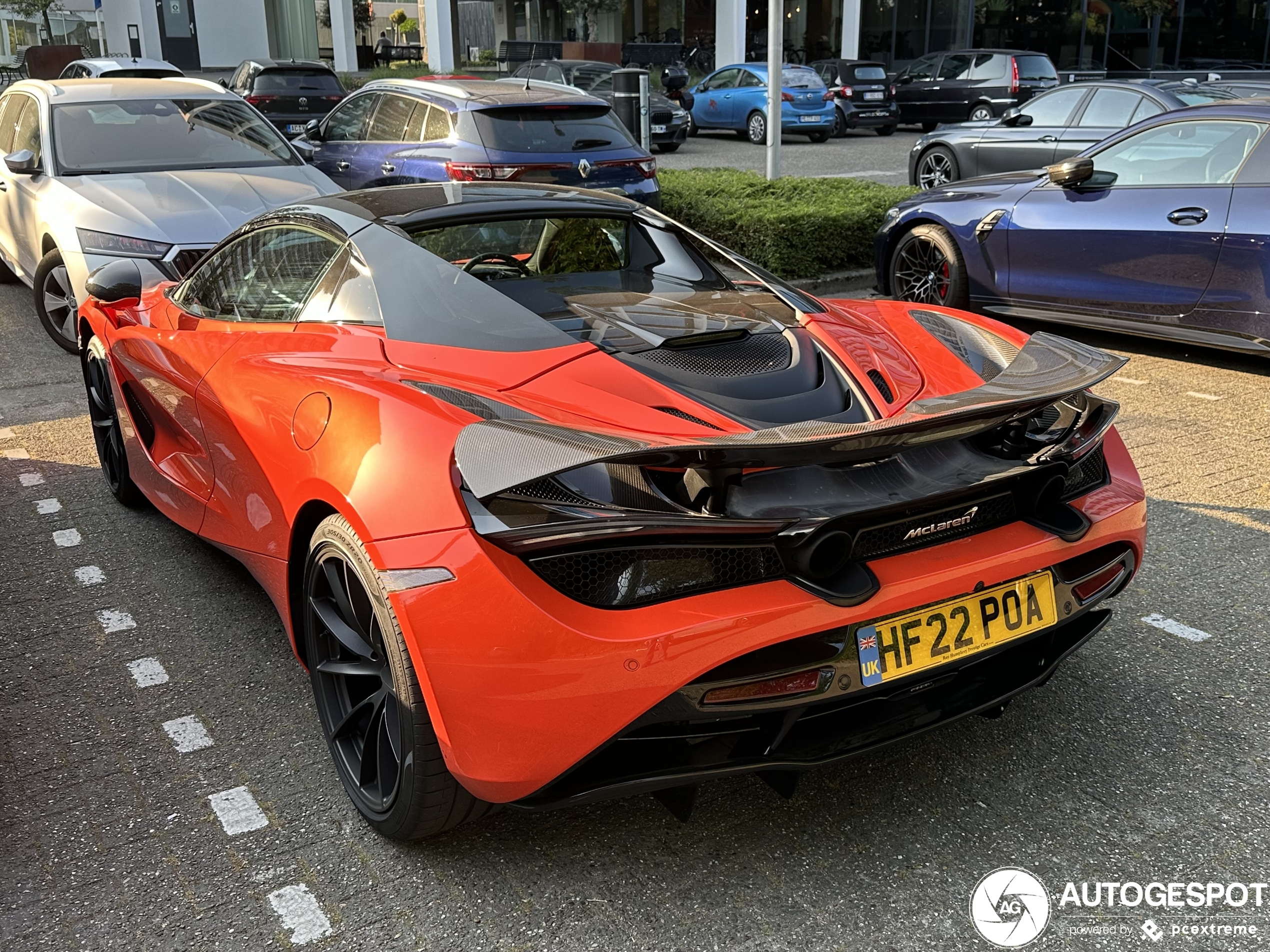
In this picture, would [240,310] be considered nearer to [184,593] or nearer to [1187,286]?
[184,593]

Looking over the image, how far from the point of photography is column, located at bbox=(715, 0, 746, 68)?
31344mm

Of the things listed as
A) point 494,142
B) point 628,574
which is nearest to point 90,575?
point 628,574

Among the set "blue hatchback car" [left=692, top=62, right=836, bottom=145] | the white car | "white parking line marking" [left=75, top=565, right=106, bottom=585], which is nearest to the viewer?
"white parking line marking" [left=75, top=565, right=106, bottom=585]

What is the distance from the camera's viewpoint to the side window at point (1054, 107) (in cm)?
1112

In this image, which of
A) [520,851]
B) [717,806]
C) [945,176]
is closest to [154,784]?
[520,851]

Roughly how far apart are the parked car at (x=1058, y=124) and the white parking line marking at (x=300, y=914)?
9.20 metres

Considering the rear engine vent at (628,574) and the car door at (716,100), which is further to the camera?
the car door at (716,100)

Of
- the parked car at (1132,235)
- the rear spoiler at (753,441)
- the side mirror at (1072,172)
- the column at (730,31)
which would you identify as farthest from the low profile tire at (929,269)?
the column at (730,31)

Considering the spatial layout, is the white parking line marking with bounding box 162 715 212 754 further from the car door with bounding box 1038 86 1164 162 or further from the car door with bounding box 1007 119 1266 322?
the car door with bounding box 1038 86 1164 162

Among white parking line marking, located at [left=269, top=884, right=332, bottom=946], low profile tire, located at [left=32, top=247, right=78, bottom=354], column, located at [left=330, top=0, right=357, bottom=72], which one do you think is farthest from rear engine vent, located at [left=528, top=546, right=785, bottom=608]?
column, located at [left=330, top=0, right=357, bottom=72]

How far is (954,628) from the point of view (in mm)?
Answer: 2463

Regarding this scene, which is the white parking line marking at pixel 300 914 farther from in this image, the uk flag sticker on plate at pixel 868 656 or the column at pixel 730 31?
the column at pixel 730 31

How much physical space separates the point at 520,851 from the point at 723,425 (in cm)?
107

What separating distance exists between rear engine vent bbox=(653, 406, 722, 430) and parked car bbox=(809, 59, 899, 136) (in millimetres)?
20912
